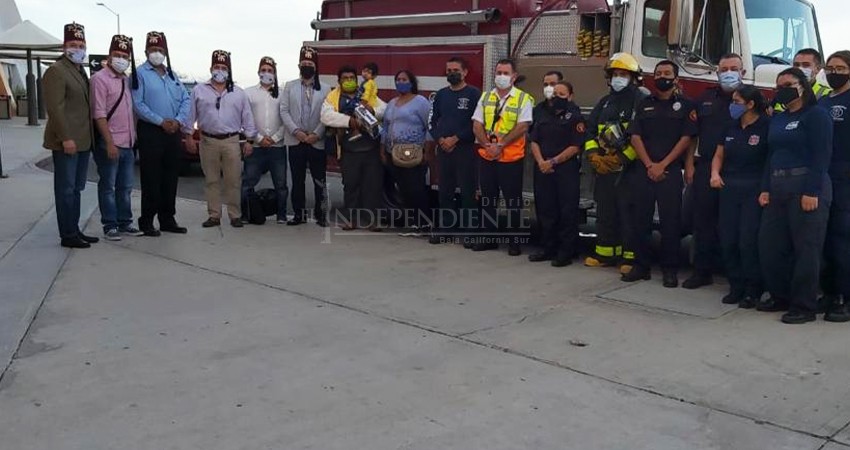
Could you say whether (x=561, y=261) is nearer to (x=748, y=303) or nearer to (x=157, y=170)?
(x=748, y=303)

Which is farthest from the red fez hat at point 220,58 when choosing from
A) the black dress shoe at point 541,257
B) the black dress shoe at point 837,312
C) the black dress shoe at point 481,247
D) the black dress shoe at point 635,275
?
the black dress shoe at point 837,312

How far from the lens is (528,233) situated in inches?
326

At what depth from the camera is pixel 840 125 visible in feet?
17.4

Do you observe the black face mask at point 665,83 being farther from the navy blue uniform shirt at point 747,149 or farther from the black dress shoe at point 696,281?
the black dress shoe at point 696,281

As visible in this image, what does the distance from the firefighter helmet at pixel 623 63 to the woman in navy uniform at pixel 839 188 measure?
1.58 m

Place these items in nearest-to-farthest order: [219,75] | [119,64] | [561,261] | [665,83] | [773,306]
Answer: [773,306], [665,83], [561,261], [119,64], [219,75]

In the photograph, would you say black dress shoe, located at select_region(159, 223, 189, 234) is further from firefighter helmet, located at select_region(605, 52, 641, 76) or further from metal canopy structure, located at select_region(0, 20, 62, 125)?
metal canopy structure, located at select_region(0, 20, 62, 125)

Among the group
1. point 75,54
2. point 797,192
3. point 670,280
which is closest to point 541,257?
point 670,280

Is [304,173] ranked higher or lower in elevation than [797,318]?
higher

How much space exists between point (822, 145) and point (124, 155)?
617 cm

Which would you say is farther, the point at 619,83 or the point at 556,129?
the point at 556,129

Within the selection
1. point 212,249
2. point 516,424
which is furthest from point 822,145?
point 212,249

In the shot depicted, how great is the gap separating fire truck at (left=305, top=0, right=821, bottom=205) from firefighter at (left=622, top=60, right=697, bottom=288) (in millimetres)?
666

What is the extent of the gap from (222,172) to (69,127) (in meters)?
1.96
